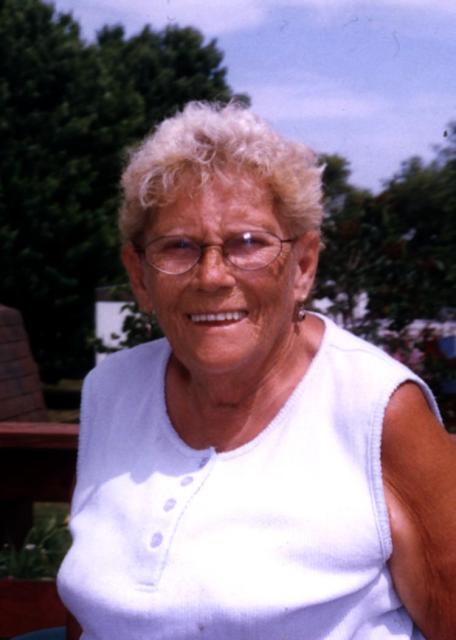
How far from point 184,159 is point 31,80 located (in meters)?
14.0

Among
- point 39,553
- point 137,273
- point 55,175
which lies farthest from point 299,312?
point 55,175

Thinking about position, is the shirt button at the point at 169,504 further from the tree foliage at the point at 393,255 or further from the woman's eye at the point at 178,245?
the tree foliage at the point at 393,255

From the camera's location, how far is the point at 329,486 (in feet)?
5.20

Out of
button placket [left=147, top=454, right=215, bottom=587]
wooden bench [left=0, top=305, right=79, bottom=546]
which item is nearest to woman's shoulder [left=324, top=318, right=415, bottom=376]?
button placket [left=147, top=454, right=215, bottom=587]

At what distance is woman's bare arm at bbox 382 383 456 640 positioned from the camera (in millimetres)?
1523

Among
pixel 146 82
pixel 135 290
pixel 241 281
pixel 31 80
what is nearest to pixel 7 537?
pixel 135 290

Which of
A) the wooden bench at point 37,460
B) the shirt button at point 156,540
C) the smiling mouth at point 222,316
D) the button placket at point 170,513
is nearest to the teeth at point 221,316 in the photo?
the smiling mouth at point 222,316

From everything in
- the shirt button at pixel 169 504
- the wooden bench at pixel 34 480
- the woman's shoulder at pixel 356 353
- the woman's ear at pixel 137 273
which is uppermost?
the woman's ear at pixel 137 273

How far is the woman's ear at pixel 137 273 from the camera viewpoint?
184 centimetres

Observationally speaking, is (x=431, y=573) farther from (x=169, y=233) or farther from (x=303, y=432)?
(x=169, y=233)

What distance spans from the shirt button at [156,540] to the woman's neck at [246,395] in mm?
185

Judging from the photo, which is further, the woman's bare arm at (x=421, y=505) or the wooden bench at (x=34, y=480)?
the wooden bench at (x=34, y=480)

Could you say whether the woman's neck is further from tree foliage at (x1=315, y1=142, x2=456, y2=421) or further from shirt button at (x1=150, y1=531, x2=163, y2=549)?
tree foliage at (x1=315, y1=142, x2=456, y2=421)

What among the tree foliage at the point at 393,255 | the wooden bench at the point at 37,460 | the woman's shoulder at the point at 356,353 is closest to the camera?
the woman's shoulder at the point at 356,353
